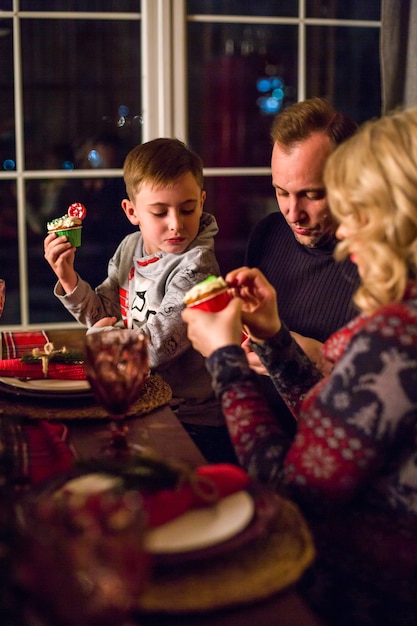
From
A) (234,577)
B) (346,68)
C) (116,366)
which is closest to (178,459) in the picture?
(116,366)

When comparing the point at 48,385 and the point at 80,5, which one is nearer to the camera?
the point at 48,385

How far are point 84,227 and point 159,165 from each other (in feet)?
3.71

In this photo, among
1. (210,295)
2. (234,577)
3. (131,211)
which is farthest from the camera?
(131,211)

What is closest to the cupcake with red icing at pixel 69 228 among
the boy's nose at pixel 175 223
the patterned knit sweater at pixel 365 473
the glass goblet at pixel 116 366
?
the boy's nose at pixel 175 223

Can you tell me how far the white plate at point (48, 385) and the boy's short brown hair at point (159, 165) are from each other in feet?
2.54

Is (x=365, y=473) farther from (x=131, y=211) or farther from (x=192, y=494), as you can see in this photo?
(x=131, y=211)

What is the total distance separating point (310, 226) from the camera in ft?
7.22

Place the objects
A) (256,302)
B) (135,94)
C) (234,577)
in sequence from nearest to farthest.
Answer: (234,577) < (256,302) < (135,94)

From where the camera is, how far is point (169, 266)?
229 cm

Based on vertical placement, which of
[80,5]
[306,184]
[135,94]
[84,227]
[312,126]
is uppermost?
[80,5]

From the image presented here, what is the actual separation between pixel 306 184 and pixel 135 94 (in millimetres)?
1346

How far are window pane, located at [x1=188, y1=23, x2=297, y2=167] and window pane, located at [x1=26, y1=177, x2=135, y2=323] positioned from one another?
0.44 metres

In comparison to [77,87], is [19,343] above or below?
below

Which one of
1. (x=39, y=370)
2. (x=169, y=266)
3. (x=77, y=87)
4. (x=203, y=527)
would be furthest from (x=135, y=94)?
(x=203, y=527)
